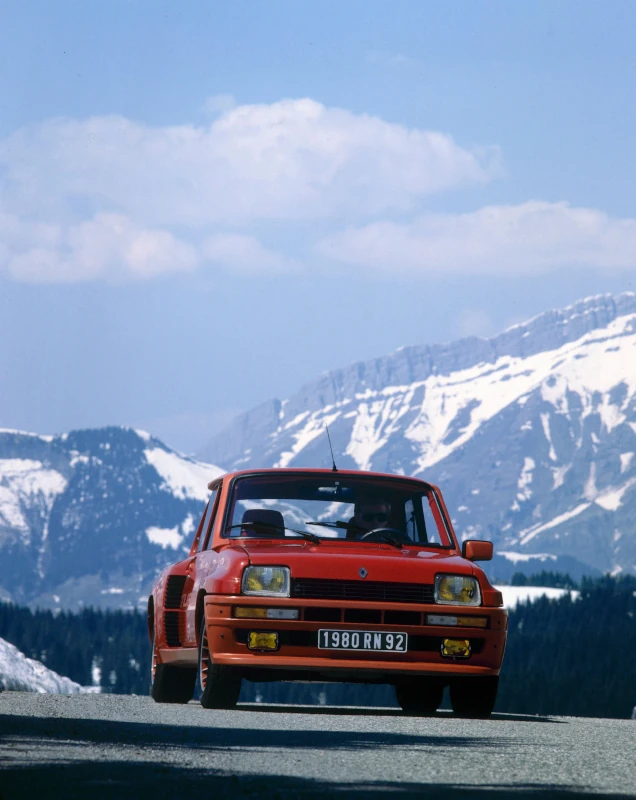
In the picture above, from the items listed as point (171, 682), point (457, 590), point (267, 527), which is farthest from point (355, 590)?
point (171, 682)

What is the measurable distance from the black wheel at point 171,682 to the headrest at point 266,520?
2.01 metres

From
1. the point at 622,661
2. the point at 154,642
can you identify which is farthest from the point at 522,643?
the point at 154,642

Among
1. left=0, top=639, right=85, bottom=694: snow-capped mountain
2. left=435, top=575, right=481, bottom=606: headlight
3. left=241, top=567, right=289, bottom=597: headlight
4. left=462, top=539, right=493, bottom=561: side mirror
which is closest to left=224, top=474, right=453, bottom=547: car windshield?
left=462, top=539, right=493, bottom=561: side mirror

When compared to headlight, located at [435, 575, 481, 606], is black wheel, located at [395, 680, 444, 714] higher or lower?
lower

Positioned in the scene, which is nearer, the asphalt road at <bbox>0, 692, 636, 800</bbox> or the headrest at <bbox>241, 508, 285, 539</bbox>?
the asphalt road at <bbox>0, 692, 636, 800</bbox>

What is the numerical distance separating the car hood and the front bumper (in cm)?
22

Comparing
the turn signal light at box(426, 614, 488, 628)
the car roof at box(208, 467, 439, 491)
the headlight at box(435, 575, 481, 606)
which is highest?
the car roof at box(208, 467, 439, 491)

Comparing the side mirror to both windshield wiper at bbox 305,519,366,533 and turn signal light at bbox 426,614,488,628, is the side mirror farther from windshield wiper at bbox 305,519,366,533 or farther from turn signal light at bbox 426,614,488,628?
windshield wiper at bbox 305,519,366,533

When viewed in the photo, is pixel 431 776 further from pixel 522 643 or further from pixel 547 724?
pixel 522 643

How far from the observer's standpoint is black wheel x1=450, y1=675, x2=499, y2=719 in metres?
12.5

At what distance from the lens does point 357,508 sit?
13.6 m

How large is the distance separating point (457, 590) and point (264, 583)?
1519 millimetres

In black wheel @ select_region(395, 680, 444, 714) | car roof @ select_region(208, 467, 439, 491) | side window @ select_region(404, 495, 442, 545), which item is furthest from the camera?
black wheel @ select_region(395, 680, 444, 714)

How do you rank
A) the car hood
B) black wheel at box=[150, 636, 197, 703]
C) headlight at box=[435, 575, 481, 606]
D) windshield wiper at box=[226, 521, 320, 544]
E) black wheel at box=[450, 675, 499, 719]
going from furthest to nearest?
black wheel at box=[150, 636, 197, 703], windshield wiper at box=[226, 521, 320, 544], black wheel at box=[450, 675, 499, 719], headlight at box=[435, 575, 481, 606], the car hood
